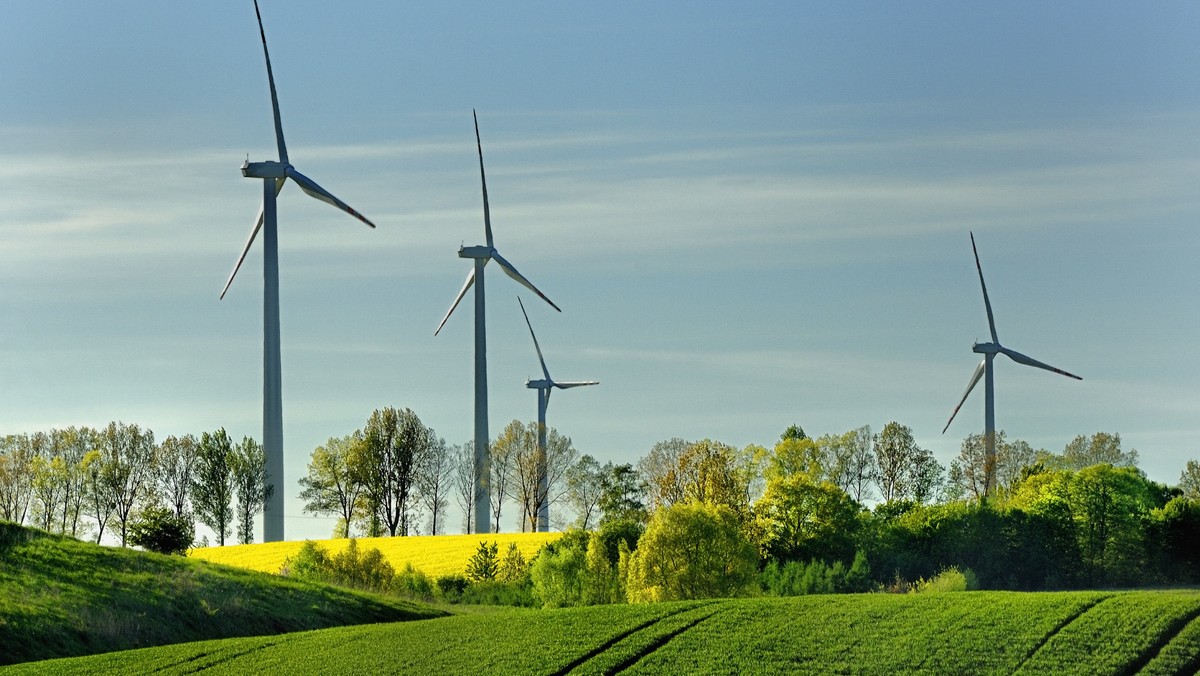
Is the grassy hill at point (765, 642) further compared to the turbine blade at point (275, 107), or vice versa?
the turbine blade at point (275, 107)

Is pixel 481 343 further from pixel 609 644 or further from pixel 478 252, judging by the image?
pixel 609 644

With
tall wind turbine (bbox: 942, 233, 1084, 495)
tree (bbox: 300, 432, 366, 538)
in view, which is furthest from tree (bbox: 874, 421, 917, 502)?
tree (bbox: 300, 432, 366, 538)

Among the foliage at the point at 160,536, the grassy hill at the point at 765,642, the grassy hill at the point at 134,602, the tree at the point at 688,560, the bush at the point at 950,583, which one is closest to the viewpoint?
the grassy hill at the point at 765,642

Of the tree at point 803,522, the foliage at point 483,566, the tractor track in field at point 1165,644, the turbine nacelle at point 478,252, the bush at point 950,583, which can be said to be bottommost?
the tractor track in field at point 1165,644

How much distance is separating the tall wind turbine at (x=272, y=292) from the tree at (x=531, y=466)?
26751 millimetres

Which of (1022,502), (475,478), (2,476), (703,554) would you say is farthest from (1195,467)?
(2,476)

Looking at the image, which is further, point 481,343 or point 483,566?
point 481,343

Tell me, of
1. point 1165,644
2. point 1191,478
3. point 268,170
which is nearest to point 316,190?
point 268,170

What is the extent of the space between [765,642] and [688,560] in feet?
69.7

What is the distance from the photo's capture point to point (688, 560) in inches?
2928

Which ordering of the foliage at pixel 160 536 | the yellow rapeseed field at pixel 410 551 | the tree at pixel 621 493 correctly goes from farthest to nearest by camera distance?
the tree at pixel 621 493
the yellow rapeseed field at pixel 410 551
the foliage at pixel 160 536

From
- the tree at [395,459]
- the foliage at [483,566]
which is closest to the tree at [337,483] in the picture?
the tree at [395,459]

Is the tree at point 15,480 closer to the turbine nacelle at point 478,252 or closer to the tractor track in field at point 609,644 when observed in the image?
the turbine nacelle at point 478,252

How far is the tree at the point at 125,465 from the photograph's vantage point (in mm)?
116375
